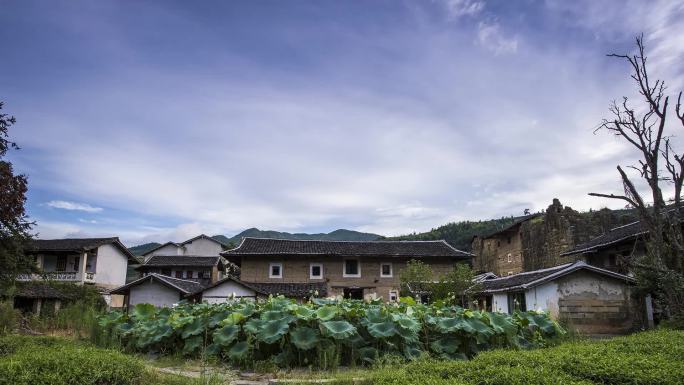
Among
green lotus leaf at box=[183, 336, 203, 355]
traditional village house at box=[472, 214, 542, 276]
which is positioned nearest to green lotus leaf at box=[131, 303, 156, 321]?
green lotus leaf at box=[183, 336, 203, 355]

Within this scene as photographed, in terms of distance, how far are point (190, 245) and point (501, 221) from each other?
4170 cm

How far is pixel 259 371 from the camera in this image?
21.3 ft

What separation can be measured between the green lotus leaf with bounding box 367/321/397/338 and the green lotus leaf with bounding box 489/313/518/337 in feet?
5.87

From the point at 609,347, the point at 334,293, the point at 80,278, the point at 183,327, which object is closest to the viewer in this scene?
the point at 609,347

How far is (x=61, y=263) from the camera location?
3581 centimetres

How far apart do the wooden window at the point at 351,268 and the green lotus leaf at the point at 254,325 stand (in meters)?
24.6

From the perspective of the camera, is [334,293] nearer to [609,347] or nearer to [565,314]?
[565,314]

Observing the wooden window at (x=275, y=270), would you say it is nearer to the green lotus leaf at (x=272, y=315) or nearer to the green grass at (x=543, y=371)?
the green lotus leaf at (x=272, y=315)

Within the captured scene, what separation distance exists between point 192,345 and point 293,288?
21.3 metres

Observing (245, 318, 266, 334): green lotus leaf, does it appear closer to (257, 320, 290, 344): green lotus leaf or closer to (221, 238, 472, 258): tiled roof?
(257, 320, 290, 344): green lotus leaf

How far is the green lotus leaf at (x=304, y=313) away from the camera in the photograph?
23.0 feet

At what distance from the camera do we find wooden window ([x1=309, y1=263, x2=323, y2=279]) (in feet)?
103

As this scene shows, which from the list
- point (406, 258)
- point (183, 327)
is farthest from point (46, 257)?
point (183, 327)

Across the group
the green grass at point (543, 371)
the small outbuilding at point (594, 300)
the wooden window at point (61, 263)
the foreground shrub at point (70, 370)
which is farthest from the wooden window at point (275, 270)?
the foreground shrub at point (70, 370)
